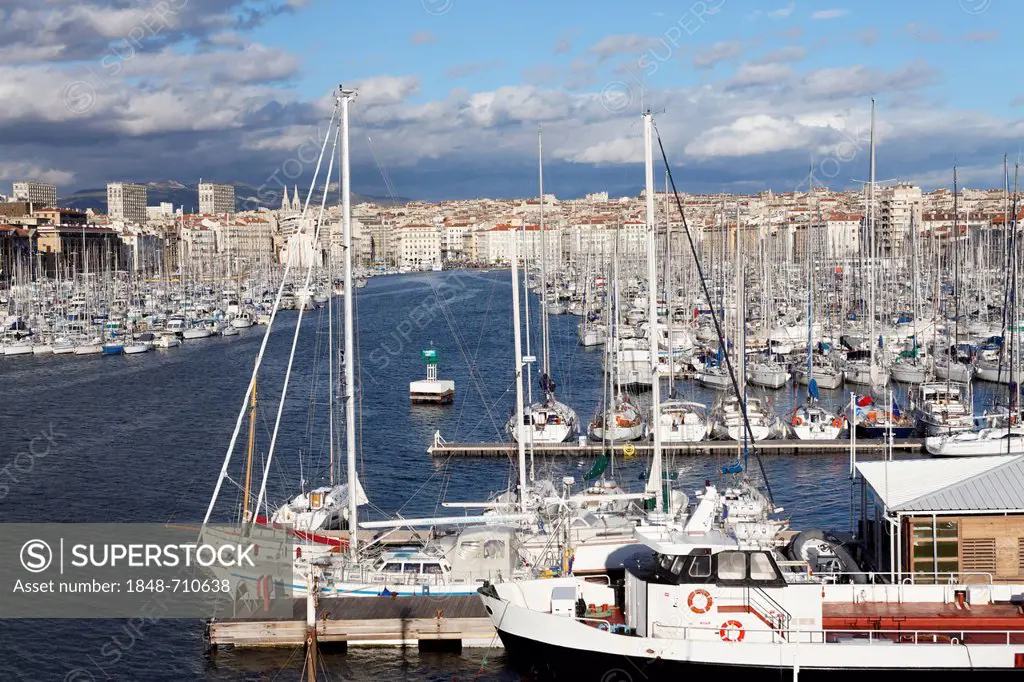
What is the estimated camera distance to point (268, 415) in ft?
101

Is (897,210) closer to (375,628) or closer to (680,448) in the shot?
(680,448)

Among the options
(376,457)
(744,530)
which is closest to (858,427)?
(376,457)

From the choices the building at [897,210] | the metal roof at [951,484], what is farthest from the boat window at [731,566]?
the building at [897,210]

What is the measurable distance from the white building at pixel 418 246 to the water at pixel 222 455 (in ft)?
335

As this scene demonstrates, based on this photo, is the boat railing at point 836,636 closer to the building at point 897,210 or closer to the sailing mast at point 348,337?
the sailing mast at point 348,337

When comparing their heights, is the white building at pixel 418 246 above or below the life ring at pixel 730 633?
above

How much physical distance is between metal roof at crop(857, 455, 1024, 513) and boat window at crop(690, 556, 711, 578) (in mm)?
1906

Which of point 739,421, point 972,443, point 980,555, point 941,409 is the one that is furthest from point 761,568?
point 941,409

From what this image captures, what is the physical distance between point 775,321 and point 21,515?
97.5ft

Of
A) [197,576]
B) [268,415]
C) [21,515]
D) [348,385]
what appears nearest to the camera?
[348,385]

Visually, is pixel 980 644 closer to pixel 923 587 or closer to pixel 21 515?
pixel 923 587

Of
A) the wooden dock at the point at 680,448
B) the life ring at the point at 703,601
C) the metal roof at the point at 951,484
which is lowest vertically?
the wooden dock at the point at 680,448

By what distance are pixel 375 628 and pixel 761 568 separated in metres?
4.41

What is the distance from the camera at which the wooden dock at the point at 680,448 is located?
955 inches
